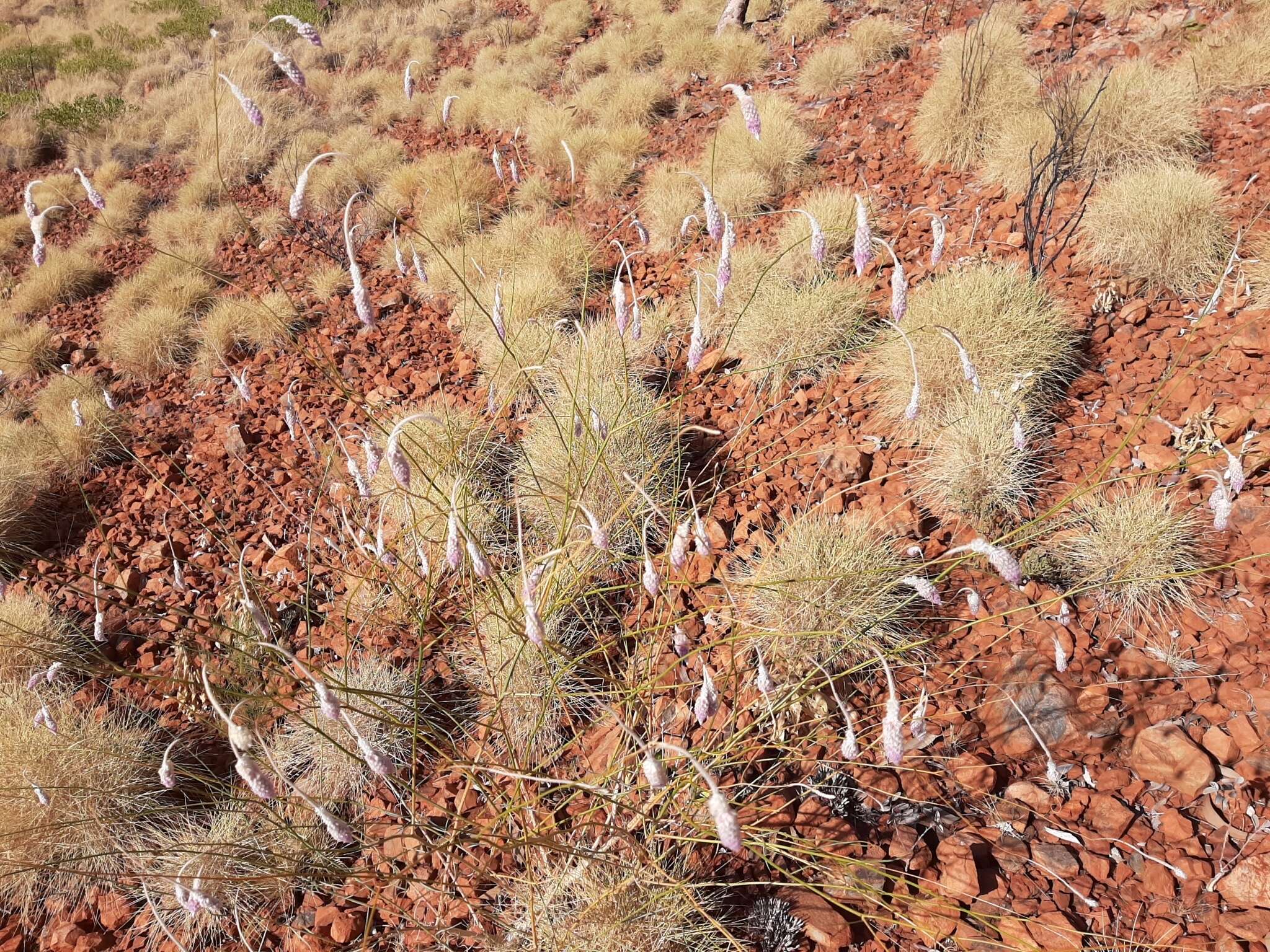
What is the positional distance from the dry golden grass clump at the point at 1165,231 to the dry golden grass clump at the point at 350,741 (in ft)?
11.2

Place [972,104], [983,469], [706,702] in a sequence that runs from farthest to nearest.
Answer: [972,104], [983,469], [706,702]

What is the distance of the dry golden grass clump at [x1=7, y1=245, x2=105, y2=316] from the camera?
18.5 feet

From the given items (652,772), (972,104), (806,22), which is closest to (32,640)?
(652,772)

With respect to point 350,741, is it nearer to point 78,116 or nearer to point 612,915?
point 612,915

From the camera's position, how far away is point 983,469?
2.27 m

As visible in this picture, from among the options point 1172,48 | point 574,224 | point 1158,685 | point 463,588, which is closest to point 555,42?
point 574,224

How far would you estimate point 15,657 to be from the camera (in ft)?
8.45

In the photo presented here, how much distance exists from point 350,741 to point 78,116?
11415 mm

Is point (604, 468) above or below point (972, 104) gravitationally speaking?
below

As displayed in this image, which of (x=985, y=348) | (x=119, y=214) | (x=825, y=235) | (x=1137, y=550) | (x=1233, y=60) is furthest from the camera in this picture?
(x=119, y=214)

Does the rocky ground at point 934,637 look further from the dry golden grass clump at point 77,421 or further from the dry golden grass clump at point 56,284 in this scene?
the dry golden grass clump at point 56,284

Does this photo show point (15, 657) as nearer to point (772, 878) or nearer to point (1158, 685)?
point (772, 878)

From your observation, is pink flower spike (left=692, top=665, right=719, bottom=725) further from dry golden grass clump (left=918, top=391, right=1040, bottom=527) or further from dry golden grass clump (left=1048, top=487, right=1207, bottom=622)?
dry golden grass clump (left=918, top=391, right=1040, bottom=527)

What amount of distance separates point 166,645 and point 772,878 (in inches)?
98.6
